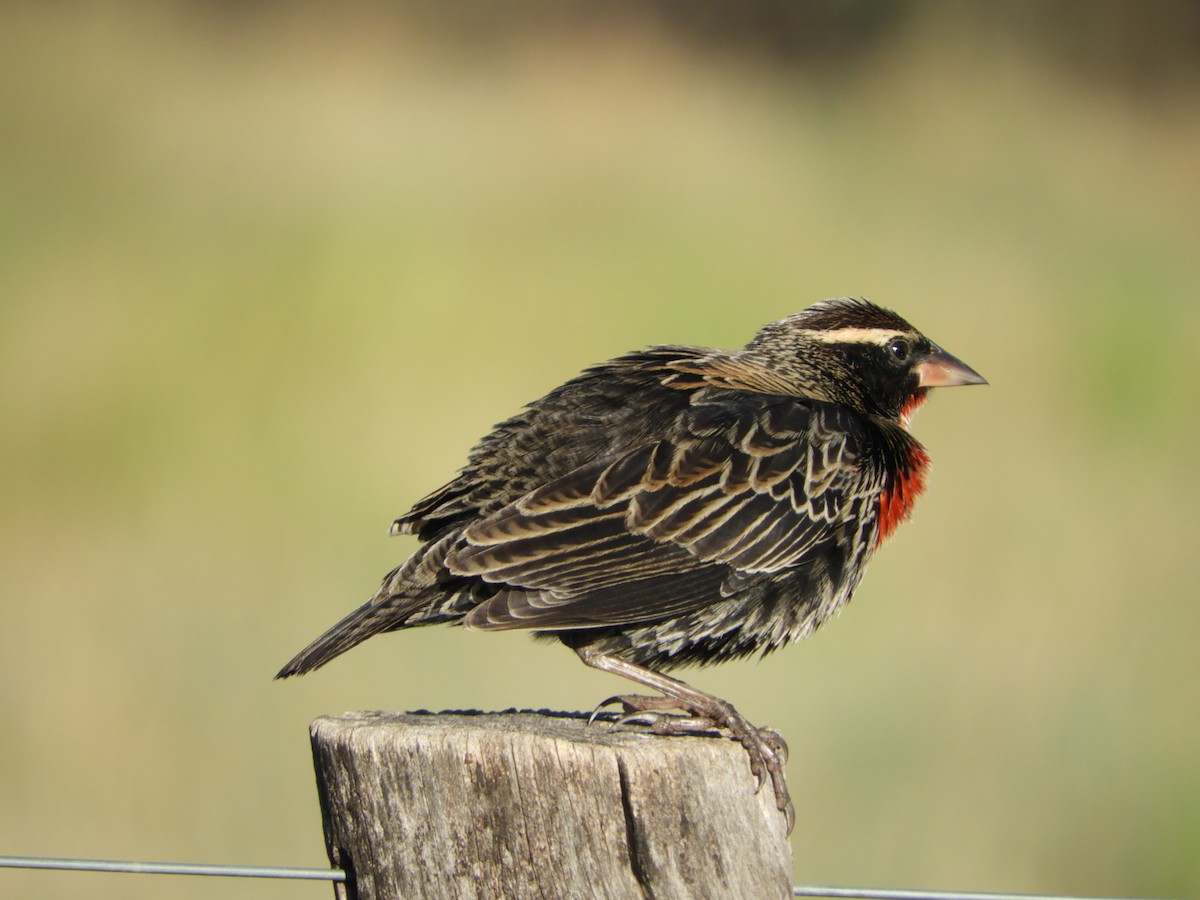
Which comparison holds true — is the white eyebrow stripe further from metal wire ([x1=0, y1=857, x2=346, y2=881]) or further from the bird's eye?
metal wire ([x1=0, y1=857, x2=346, y2=881])

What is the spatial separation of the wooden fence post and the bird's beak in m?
2.14

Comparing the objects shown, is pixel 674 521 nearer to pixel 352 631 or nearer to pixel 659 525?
pixel 659 525

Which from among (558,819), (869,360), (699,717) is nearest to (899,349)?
(869,360)

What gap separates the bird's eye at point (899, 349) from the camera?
4.18m

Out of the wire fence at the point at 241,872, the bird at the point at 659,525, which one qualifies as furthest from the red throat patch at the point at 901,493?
the wire fence at the point at 241,872

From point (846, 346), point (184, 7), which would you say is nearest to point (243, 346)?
point (184, 7)

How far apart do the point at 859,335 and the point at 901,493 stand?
0.68m

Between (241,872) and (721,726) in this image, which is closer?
(241,872)

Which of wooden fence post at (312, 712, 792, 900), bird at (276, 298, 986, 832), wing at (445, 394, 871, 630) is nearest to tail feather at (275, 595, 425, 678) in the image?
bird at (276, 298, 986, 832)

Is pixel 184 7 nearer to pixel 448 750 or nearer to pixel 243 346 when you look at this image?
pixel 243 346

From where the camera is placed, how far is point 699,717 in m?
3.06

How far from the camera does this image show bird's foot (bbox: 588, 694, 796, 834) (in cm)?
260

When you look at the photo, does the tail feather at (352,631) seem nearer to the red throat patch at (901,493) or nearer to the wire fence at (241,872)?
the wire fence at (241,872)

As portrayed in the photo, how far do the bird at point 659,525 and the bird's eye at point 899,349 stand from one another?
409 millimetres
